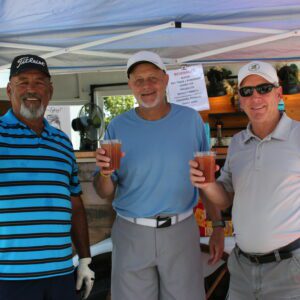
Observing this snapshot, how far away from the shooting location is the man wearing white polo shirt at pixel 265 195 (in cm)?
180

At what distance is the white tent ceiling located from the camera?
Result: 236 cm

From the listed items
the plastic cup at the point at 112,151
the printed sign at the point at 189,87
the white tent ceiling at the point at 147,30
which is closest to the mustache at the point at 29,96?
the plastic cup at the point at 112,151

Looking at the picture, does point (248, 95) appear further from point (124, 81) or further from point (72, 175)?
point (124, 81)

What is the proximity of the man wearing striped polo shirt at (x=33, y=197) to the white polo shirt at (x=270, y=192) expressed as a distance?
0.94 meters

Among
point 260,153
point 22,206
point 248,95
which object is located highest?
point 248,95

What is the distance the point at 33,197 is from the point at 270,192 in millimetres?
1165

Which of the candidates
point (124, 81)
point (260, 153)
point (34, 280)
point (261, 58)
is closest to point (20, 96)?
point (34, 280)

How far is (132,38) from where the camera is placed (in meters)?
2.96

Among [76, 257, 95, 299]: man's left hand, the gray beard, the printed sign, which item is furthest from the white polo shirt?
the printed sign

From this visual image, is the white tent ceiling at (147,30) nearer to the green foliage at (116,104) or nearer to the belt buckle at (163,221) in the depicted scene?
the belt buckle at (163,221)

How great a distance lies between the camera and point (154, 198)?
2.24 meters

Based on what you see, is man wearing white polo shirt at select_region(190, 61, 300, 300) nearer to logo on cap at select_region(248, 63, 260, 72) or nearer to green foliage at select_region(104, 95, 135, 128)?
logo on cap at select_region(248, 63, 260, 72)

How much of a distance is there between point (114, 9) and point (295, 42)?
5.12 feet

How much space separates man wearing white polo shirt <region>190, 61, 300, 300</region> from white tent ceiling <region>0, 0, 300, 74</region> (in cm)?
74
